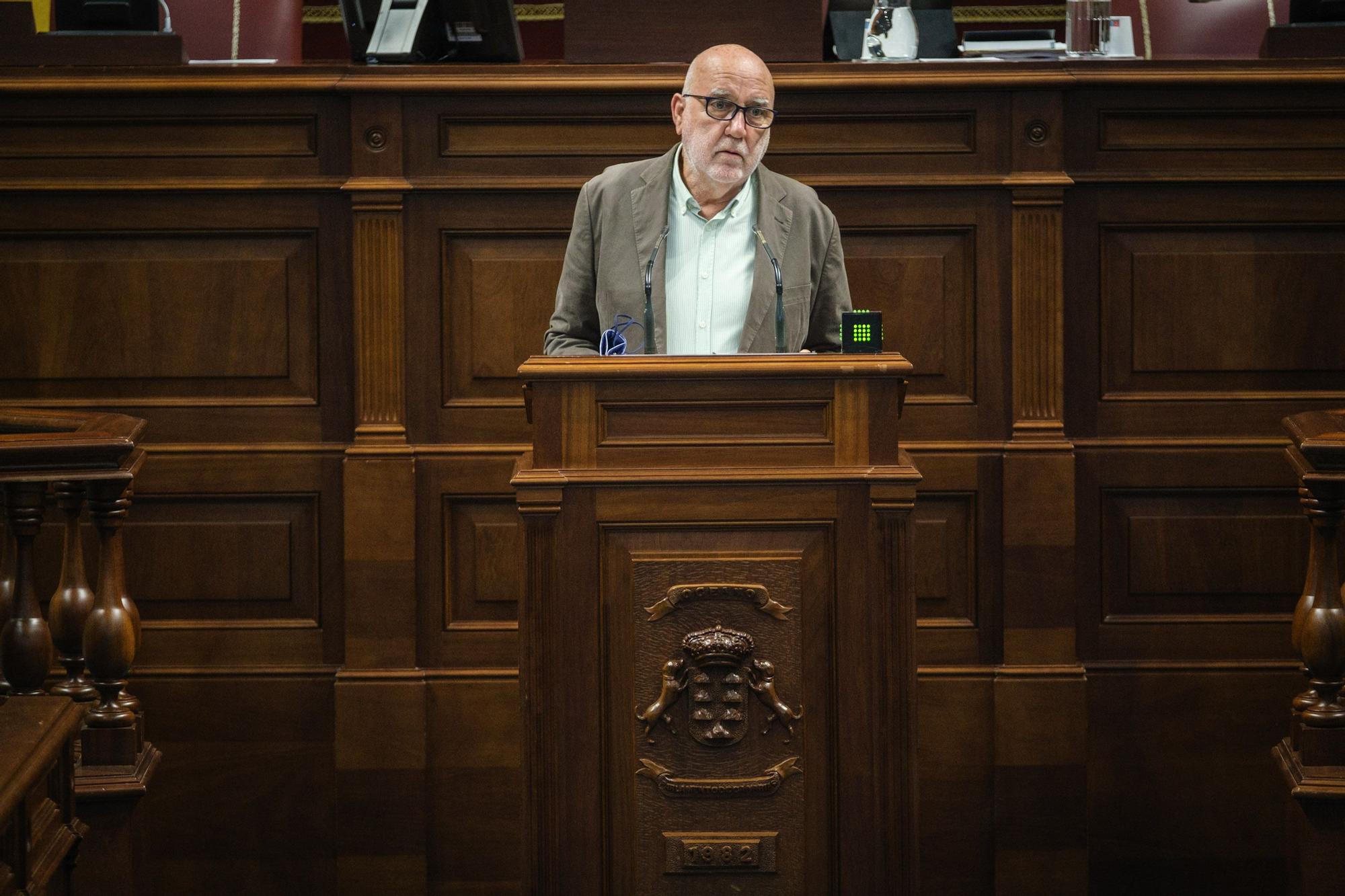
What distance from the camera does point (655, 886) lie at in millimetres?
2334

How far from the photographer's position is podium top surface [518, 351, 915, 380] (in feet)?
7.72

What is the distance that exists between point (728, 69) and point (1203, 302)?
54.0 inches

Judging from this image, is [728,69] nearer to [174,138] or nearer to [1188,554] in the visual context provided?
[174,138]

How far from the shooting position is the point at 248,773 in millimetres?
3643

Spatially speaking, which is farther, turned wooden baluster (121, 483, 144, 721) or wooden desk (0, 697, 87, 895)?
turned wooden baluster (121, 483, 144, 721)

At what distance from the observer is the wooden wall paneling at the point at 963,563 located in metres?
3.62

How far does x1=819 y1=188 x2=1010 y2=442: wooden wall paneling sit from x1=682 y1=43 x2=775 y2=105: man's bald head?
680 mm

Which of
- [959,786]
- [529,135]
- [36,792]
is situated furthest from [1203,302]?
[36,792]

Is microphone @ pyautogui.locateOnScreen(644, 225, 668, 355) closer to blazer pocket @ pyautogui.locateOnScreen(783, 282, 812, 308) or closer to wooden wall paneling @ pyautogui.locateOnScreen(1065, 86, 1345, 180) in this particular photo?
blazer pocket @ pyautogui.locateOnScreen(783, 282, 812, 308)

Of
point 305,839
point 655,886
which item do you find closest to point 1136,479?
point 655,886

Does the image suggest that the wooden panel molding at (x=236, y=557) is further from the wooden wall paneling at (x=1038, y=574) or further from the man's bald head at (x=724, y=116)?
the wooden wall paneling at (x=1038, y=574)

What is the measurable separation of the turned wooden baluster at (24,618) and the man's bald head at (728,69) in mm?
1386

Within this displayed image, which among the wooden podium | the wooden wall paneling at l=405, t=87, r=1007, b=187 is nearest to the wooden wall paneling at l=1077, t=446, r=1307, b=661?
the wooden wall paneling at l=405, t=87, r=1007, b=187

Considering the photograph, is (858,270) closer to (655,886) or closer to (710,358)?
(710,358)
